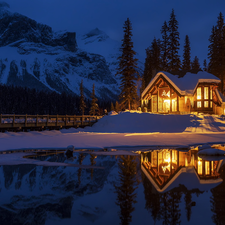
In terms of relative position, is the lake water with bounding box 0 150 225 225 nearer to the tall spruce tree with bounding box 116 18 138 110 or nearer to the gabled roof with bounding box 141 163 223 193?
Result: the gabled roof with bounding box 141 163 223 193

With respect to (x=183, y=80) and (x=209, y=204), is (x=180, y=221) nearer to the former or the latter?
Answer: (x=209, y=204)

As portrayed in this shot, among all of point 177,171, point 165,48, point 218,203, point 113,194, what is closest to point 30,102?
point 165,48

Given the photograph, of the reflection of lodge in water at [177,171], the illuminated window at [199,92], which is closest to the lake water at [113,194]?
the reflection of lodge in water at [177,171]

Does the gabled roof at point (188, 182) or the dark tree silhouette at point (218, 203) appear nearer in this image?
the dark tree silhouette at point (218, 203)

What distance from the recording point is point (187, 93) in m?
35.7

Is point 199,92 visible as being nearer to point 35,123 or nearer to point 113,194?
point 35,123

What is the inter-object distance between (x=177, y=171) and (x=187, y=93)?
27684 mm

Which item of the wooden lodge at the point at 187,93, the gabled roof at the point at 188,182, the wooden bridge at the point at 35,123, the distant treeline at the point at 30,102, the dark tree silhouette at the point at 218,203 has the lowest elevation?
the dark tree silhouette at the point at 218,203

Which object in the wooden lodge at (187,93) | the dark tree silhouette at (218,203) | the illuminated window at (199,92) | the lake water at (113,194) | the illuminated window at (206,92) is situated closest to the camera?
the dark tree silhouette at (218,203)

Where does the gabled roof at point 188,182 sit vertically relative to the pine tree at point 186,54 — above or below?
A: below

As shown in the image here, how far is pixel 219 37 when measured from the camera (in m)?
50.8

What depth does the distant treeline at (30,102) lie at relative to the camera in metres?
113

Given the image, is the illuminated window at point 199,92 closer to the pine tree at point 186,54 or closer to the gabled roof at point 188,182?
the pine tree at point 186,54

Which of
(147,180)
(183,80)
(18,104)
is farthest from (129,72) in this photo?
(18,104)
